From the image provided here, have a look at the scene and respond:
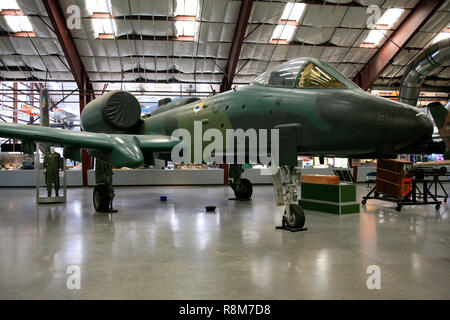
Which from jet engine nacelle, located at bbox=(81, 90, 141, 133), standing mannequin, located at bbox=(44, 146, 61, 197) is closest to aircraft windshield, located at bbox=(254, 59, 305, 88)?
jet engine nacelle, located at bbox=(81, 90, 141, 133)

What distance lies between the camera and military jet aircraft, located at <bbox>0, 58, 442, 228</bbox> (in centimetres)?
500

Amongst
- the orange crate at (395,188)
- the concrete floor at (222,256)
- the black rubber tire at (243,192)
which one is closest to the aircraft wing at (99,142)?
the concrete floor at (222,256)

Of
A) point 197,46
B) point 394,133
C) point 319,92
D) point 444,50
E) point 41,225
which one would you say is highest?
point 197,46

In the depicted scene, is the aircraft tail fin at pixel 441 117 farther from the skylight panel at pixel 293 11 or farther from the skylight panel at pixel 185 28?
the skylight panel at pixel 185 28

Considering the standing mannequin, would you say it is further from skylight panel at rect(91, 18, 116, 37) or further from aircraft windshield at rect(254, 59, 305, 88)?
aircraft windshield at rect(254, 59, 305, 88)

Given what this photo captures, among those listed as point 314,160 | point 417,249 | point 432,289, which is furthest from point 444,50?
point 432,289

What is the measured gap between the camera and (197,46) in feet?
49.1

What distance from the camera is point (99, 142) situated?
6.92 m

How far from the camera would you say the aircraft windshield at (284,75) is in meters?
5.67

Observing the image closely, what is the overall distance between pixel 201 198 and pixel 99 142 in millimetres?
4994

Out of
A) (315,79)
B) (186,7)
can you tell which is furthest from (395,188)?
(186,7)

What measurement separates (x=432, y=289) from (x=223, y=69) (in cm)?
1533

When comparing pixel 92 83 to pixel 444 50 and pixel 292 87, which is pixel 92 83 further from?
pixel 444 50

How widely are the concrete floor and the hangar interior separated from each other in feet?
0.08
